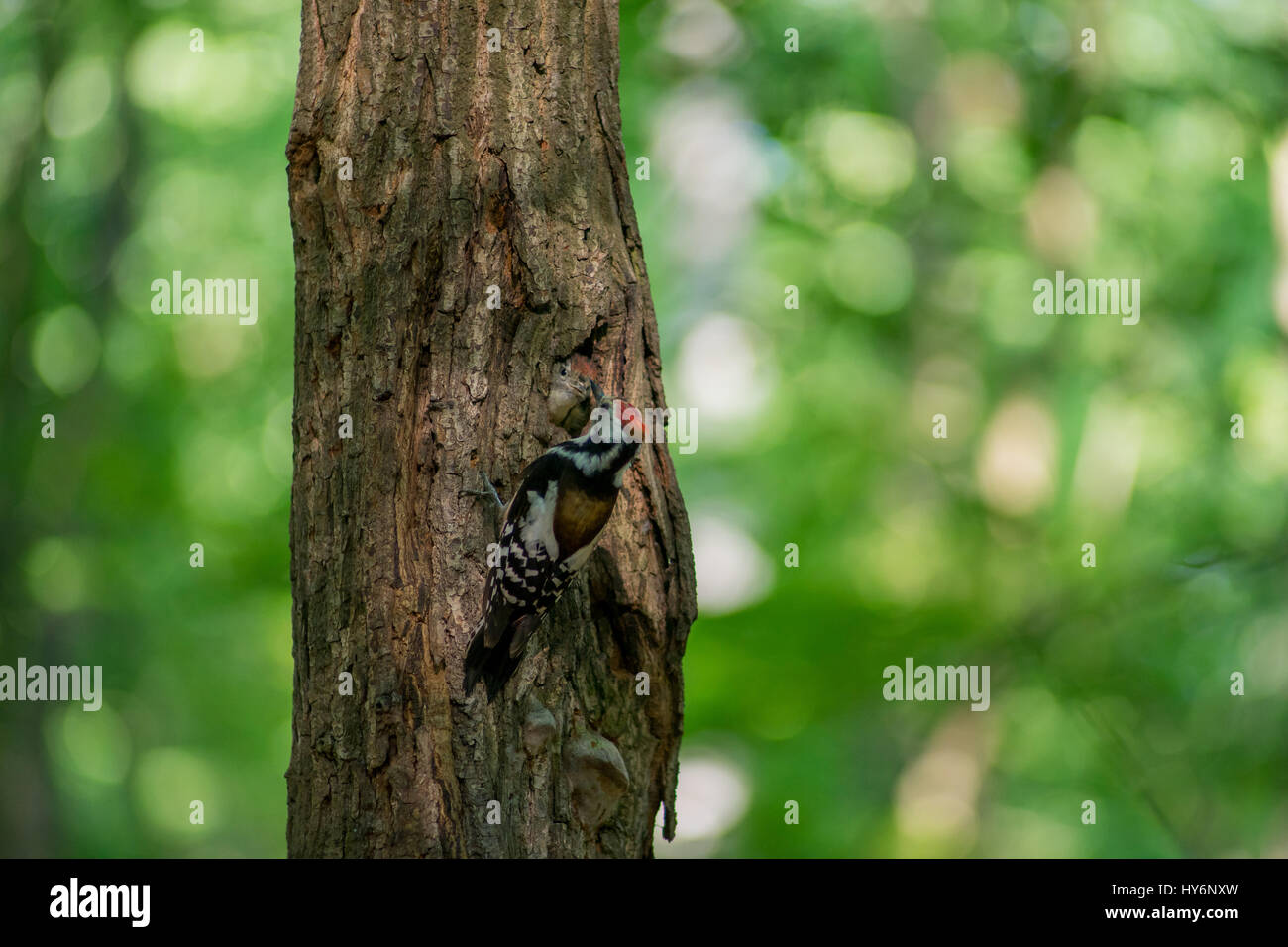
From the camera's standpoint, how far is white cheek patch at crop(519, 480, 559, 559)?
2.15 metres

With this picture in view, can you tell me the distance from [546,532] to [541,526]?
0.06ft

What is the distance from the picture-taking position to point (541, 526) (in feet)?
7.09

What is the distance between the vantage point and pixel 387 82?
2.31m

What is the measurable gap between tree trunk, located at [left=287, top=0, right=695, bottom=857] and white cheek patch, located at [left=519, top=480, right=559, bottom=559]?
129 millimetres

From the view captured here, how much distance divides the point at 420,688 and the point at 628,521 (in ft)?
2.13

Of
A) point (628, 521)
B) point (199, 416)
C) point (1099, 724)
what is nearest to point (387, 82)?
point (628, 521)

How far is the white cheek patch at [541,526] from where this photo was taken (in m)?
2.15

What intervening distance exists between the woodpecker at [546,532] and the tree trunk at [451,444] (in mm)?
74

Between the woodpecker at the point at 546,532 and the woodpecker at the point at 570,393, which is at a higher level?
the woodpecker at the point at 570,393
